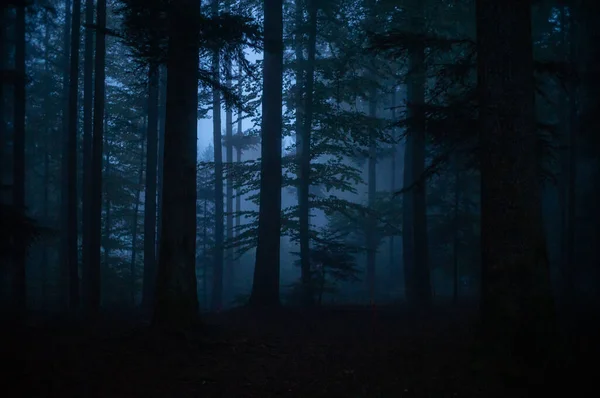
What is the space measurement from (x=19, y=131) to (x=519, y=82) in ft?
49.8

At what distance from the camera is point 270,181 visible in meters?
14.4

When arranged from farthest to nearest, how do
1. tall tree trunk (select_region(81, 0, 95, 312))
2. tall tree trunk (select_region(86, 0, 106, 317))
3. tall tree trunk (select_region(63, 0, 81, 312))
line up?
tall tree trunk (select_region(81, 0, 95, 312)), tall tree trunk (select_region(63, 0, 81, 312)), tall tree trunk (select_region(86, 0, 106, 317))

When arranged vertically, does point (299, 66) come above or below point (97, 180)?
above

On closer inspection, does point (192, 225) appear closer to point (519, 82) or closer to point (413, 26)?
point (519, 82)

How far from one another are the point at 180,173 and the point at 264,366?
4.22m

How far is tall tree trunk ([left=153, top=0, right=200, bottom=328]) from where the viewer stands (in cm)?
866

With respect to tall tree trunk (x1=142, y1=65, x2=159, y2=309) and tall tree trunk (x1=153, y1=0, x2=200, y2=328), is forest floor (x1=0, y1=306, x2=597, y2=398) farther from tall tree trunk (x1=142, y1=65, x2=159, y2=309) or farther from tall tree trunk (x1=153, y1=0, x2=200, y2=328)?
tall tree trunk (x1=142, y1=65, x2=159, y2=309)

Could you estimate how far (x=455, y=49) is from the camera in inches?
696


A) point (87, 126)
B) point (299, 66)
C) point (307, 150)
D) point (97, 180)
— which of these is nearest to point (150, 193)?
point (87, 126)

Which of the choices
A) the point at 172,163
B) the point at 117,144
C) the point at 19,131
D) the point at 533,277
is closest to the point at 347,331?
the point at 533,277

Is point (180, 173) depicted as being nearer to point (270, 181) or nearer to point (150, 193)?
point (270, 181)

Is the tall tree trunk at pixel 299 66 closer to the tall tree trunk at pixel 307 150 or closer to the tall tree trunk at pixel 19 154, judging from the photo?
the tall tree trunk at pixel 307 150

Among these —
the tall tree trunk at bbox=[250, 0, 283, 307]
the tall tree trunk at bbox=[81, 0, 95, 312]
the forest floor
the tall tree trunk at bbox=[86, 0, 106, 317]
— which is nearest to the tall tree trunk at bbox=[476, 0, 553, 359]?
the forest floor

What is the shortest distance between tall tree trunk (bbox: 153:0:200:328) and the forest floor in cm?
95
